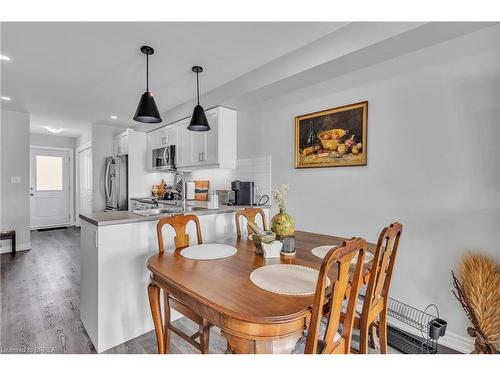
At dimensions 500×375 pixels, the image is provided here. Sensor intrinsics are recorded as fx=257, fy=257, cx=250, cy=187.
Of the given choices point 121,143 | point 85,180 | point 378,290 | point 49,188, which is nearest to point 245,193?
point 378,290

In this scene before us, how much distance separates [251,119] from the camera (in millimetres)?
3299

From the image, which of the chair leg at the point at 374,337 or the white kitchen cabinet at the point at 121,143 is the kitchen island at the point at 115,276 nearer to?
the chair leg at the point at 374,337

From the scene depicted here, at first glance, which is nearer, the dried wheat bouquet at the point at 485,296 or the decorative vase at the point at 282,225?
the dried wheat bouquet at the point at 485,296

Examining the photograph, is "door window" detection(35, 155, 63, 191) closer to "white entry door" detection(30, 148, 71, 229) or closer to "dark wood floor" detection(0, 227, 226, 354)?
"white entry door" detection(30, 148, 71, 229)

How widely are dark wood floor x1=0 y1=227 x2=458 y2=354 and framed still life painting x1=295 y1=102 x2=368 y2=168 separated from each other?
156 cm

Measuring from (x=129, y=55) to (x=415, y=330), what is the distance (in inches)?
130

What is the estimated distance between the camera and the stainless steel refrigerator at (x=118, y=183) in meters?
4.62

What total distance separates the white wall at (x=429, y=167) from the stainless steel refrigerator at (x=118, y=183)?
12.0ft

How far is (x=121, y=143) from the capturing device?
4.91m

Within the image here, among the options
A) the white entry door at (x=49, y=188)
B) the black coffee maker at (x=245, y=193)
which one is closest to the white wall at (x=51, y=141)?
the white entry door at (x=49, y=188)

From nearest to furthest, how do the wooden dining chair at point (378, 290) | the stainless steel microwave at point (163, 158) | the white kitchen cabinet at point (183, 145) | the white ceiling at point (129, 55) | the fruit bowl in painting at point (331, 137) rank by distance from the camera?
1. the wooden dining chair at point (378, 290)
2. the white ceiling at point (129, 55)
3. the fruit bowl in painting at point (331, 137)
4. the white kitchen cabinet at point (183, 145)
5. the stainless steel microwave at point (163, 158)

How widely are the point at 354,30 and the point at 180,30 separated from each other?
50.8 inches

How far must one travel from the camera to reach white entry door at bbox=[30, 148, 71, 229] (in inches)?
240
